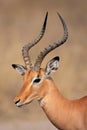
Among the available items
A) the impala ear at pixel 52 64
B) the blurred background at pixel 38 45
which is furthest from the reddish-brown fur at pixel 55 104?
the blurred background at pixel 38 45

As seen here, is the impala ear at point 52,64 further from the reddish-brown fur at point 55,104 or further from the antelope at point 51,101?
the reddish-brown fur at point 55,104

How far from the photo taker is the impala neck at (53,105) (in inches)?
295

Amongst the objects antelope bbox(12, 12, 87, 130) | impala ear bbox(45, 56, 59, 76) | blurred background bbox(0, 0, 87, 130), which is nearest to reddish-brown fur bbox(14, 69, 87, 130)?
antelope bbox(12, 12, 87, 130)

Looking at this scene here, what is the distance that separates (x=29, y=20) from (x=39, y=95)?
5224 mm

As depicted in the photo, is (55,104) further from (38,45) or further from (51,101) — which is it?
(38,45)

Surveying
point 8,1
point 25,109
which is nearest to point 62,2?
point 8,1

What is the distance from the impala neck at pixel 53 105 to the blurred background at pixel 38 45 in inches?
145

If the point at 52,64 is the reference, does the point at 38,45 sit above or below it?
above

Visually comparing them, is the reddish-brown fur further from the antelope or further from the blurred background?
the blurred background

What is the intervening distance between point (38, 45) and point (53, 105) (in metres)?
4.79

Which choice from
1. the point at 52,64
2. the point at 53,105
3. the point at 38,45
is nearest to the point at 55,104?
the point at 53,105

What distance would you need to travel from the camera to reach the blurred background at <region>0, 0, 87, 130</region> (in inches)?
459

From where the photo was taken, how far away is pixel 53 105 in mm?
7574

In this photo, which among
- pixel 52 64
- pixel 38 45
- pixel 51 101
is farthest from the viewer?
pixel 38 45
